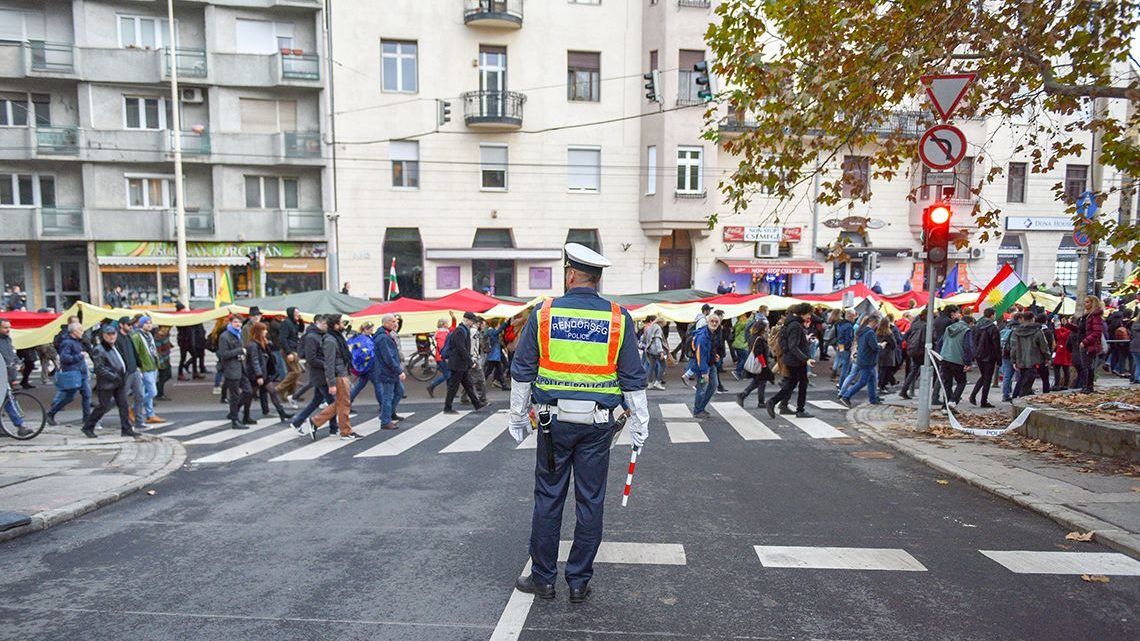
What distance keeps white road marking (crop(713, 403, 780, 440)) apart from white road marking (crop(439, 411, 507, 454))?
362 cm

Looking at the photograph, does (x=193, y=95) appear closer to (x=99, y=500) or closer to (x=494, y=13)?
(x=494, y=13)

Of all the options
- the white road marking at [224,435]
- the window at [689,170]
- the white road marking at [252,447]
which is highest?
the window at [689,170]

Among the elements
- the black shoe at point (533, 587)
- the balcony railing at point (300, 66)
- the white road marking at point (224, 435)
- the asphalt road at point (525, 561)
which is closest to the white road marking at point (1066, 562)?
the asphalt road at point (525, 561)

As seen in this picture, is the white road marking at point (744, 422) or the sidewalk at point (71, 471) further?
the white road marking at point (744, 422)

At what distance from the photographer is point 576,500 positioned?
445 centimetres

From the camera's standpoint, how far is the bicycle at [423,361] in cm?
1777

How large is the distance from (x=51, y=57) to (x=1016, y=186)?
39160mm

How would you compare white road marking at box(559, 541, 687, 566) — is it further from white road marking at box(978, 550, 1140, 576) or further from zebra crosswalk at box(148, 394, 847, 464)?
zebra crosswalk at box(148, 394, 847, 464)

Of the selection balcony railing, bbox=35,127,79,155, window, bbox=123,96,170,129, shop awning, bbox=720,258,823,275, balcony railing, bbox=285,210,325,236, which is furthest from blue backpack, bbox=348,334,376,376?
balcony railing, bbox=35,127,79,155

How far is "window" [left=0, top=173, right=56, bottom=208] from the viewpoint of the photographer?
2725 cm

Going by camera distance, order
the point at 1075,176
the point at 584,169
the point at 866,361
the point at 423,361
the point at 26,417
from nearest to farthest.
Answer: the point at 26,417 < the point at 866,361 < the point at 423,361 < the point at 584,169 < the point at 1075,176

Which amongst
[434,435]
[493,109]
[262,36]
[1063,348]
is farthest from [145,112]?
[1063,348]

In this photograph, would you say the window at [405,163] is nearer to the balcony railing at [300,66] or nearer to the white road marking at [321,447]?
the balcony railing at [300,66]

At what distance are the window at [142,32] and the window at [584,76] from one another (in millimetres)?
15488
